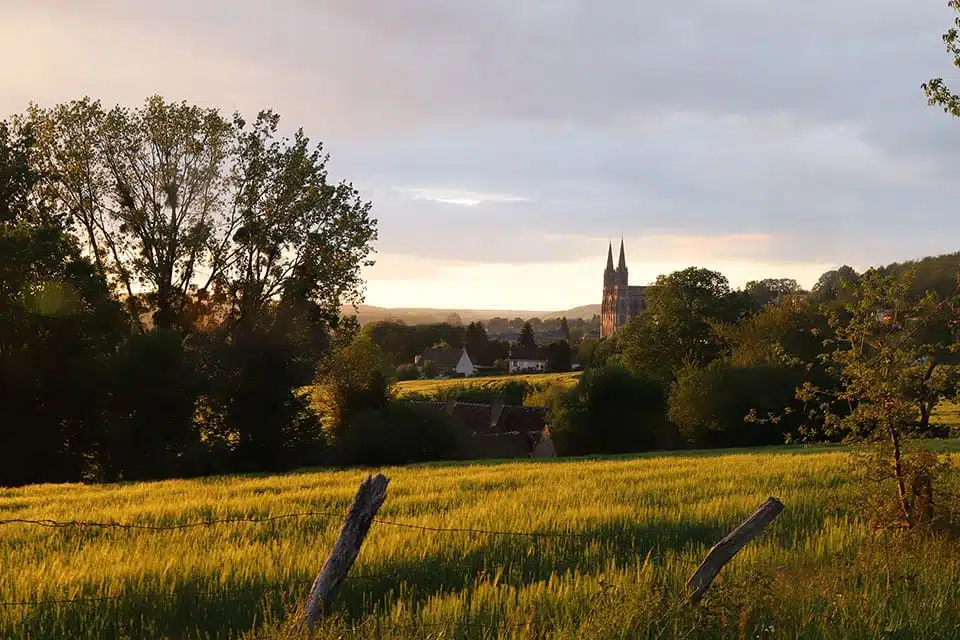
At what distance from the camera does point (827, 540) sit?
8820mm

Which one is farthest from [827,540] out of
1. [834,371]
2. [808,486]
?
[808,486]

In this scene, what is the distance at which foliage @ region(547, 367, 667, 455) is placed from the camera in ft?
148

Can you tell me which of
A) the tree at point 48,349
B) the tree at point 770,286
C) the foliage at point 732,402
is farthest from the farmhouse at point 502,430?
the tree at point 770,286

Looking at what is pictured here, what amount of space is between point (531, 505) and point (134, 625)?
7197 mm

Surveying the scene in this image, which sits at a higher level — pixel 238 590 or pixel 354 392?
pixel 238 590

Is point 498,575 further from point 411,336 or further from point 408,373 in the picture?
point 411,336

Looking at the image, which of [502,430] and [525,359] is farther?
[525,359]

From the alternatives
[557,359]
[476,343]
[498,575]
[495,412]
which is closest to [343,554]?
[498,575]

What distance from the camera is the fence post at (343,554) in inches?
205

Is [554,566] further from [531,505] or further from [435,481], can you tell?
[435,481]

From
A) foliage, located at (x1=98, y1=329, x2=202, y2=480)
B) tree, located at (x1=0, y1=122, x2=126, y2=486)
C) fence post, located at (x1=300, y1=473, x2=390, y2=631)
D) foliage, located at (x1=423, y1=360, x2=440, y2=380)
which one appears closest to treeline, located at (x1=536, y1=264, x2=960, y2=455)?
fence post, located at (x1=300, y1=473, x2=390, y2=631)

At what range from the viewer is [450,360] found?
430 feet

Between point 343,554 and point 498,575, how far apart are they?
1.85 metres

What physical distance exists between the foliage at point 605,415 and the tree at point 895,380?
119 feet
